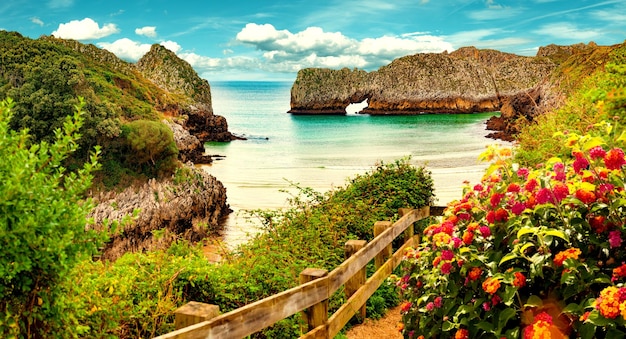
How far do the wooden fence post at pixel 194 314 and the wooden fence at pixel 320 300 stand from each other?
0.14ft

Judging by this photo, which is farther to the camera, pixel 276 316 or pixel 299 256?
pixel 299 256

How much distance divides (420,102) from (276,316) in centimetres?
13593

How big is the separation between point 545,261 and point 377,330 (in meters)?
4.05

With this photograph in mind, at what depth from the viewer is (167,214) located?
63.8 feet

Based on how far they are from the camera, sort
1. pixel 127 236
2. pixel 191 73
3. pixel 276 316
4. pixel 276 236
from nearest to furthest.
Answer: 1. pixel 276 316
2. pixel 276 236
3. pixel 127 236
4. pixel 191 73

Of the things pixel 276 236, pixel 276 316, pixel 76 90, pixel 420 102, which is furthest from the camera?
pixel 420 102

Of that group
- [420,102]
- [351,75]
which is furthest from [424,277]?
[351,75]

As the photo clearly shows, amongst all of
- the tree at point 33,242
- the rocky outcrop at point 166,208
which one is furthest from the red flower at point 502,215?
the rocky outcrop at point 166,208

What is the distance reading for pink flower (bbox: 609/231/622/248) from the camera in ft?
9.04

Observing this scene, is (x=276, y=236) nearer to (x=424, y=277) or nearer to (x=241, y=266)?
(x=241, y=266)

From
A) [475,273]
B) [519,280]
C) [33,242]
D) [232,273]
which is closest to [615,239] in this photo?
[519,280]

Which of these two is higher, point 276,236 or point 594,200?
point 594,200

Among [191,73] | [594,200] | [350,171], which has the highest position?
[191,73]

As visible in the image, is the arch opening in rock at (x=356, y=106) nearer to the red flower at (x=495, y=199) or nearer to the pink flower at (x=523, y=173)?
the pink flower at (x=523, y=173)
